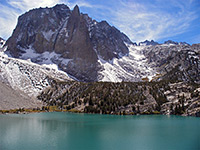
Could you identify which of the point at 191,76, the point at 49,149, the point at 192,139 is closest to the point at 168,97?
the point at 191,76

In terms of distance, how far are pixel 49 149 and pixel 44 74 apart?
12295 cm

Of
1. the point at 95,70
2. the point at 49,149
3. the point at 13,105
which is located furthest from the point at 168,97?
the point at 95,70

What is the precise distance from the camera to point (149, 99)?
105312 mm

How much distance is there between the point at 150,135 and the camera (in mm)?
47875

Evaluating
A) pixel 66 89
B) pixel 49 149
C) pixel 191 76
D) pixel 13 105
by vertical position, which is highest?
pixel 191 76

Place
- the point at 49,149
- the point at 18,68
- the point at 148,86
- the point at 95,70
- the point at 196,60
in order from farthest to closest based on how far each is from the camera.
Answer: the point at 95,70 → the point at 196,60 → the point at 18,68 → the point at 148,86 → the point at 49,149

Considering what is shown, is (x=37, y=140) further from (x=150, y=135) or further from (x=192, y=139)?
(x=192, y=139)

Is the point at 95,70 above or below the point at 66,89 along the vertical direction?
above

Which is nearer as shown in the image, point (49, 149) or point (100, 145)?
point (49, 149)

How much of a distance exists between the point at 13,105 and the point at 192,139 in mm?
84031

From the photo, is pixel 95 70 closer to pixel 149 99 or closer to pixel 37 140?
pixel 149 99

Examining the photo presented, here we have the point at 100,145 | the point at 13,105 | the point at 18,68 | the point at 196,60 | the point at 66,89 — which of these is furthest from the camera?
the point at 196,60

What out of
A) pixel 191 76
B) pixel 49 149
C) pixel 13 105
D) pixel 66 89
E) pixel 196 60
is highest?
pixel 196 60

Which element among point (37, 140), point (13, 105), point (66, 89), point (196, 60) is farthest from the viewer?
point (196, 60)
